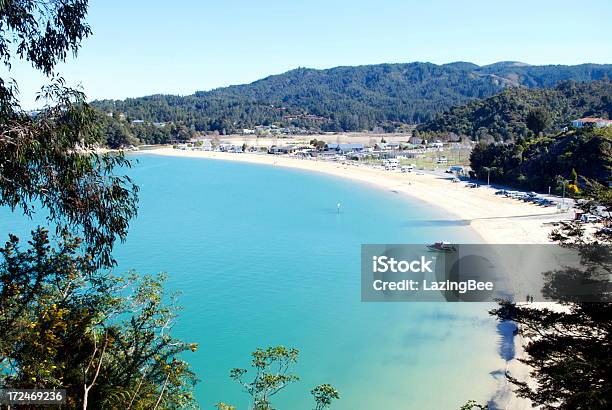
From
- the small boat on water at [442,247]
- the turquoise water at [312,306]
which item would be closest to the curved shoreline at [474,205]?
the turquoise water at [312,306]

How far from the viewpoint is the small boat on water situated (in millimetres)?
22562

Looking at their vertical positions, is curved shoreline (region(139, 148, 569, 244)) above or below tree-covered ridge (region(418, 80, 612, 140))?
below

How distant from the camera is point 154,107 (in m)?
119

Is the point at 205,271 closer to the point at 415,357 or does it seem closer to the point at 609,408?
the point at 415,357

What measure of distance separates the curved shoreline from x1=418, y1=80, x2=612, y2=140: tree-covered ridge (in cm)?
2272

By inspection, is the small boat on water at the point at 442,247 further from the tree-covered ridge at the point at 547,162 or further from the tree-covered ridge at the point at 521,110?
the tree-covered ridge at the point at 521,110

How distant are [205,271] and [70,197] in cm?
1646

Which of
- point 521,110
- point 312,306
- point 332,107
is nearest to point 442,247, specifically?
point 312,306

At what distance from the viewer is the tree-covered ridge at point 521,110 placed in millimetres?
66312

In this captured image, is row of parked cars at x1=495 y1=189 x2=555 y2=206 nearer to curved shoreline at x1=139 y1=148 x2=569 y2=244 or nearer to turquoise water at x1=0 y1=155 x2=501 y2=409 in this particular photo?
curved shoreline at x1=139 y1=148 x2=569 y2=244

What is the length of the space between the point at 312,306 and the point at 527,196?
23.0 metres

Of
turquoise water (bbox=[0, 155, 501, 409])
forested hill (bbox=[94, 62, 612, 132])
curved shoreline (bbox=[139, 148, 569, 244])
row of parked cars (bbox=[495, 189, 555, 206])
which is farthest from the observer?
forested hill (bbox=[94, 62, 612, 132])

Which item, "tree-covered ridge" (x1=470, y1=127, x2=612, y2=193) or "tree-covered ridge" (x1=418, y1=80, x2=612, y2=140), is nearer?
"tree-covered ridge" (x1=470, y1=127, x2=612, y2=193)

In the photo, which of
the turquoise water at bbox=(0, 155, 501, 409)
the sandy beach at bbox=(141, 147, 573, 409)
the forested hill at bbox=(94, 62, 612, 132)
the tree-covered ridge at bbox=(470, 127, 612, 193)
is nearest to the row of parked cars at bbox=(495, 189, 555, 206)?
the sandy beach at bbox=(141, 147, 573, 409)
